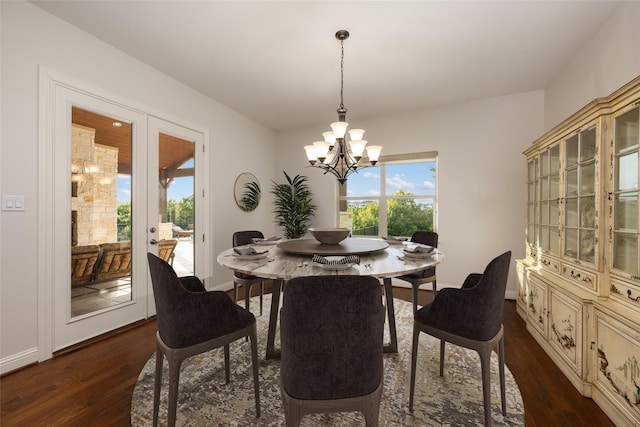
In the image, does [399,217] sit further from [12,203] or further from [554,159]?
[12,203]

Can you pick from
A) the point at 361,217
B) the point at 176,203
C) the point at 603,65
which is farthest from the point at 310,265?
the point at 361,217

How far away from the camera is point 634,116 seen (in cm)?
163

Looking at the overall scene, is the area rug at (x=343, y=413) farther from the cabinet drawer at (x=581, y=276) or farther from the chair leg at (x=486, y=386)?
the cabinet drawer at (x=581, y=276)

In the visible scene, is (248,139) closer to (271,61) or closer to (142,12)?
(271,61)

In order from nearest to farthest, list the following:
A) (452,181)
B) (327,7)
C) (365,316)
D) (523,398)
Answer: (365,316), (523,398), (327,7), (452,181)

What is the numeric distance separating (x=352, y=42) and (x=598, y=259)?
98.3 inches

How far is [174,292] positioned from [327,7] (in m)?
2.22

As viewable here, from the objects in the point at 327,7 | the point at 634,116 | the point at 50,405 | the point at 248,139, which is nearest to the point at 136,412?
the point at 50,405

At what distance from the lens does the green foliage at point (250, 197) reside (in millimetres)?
4559

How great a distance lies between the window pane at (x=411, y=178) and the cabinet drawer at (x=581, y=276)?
228cm

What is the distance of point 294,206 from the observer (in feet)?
15.8

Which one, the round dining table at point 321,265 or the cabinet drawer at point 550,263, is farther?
the cabinet drawer at point 550,263

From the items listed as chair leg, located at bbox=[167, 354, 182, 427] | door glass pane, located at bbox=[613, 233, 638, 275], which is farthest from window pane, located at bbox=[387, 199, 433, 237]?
chair leg, located at bbox=[167, 354, 182, 427]

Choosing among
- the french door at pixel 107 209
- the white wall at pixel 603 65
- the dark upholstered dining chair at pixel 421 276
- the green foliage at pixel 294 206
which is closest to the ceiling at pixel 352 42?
the white wall at pixel 603 65
